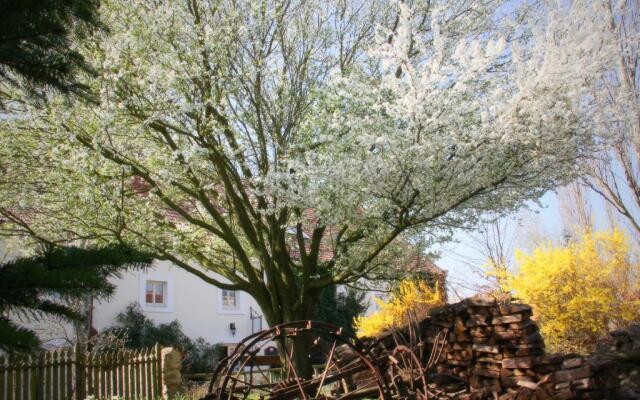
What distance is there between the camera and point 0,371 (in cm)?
689

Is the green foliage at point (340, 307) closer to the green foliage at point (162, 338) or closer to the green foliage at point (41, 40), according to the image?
the green foliage at point (162, 338)

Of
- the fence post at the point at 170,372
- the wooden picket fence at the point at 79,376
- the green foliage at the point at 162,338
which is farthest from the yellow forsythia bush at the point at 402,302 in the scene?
the green foliage at the point at 162,338

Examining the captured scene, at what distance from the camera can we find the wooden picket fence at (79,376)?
7137 millimetres

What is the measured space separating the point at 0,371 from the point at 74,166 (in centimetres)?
308

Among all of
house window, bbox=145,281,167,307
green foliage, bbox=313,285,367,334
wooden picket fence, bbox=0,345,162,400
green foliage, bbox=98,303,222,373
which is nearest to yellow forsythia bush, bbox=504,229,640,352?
wooden picket fence, bbox=0,345,162,400

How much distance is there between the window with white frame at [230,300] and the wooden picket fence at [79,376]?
920 cm

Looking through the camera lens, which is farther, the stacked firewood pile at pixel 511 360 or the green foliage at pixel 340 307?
the green foliage at pixel 340 307

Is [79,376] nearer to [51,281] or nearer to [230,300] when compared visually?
[51,281]

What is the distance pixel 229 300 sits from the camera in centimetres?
1867

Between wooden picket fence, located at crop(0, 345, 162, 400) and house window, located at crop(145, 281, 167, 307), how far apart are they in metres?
7.53

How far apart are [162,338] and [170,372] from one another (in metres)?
6.55

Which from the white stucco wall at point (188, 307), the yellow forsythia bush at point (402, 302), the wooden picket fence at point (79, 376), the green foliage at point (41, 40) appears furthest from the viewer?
the white stucco wall at point (188, 307)

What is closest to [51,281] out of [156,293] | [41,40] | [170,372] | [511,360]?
[41,40]

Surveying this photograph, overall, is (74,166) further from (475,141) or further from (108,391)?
(475,141)
